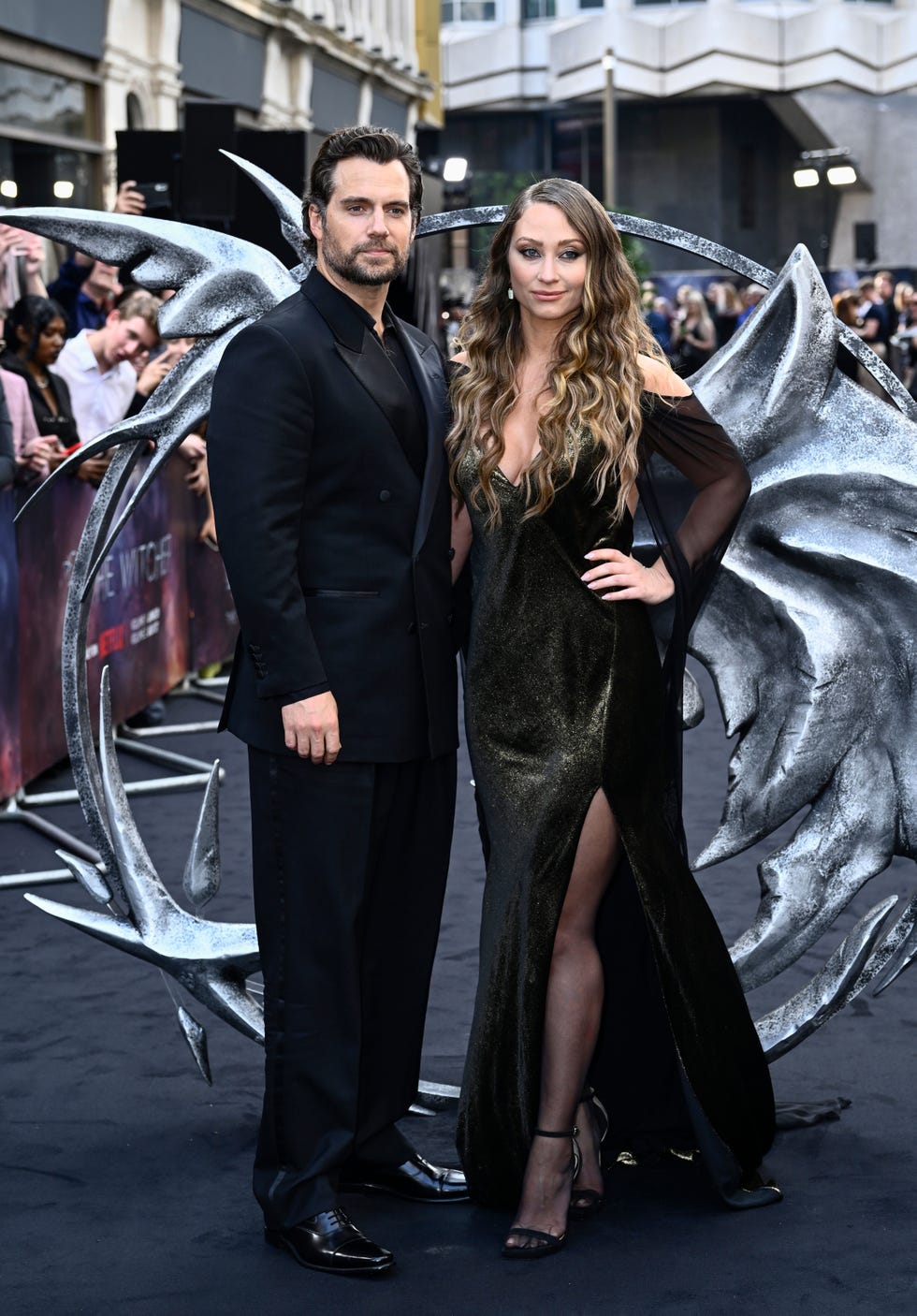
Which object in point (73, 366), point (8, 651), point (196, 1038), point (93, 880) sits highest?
point (73, 366)

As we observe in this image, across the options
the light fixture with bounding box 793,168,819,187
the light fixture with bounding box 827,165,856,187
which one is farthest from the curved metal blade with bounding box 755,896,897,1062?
the light fixture with bounding box 827,165,856,187

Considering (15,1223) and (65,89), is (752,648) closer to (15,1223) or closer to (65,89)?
(15,1223)

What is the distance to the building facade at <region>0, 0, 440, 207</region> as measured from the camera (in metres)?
18.0

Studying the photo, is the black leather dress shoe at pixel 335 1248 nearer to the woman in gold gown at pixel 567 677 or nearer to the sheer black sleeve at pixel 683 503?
the woman in gold gown at pixel 567 677

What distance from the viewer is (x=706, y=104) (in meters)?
52.2

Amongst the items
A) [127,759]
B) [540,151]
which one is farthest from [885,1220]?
[540,151]

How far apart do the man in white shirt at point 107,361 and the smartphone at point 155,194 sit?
145 centimetres

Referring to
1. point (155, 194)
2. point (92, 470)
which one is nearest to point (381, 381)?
point (92, 470)

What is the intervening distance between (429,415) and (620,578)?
0.47m

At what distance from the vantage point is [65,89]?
1950 cm

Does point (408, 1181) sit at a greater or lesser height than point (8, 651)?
lesser

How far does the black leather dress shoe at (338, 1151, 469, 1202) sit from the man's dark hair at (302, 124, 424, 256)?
187 centimetres

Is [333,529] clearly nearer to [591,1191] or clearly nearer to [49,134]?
[591,1191]

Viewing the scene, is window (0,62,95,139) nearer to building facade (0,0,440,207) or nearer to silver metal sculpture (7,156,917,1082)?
building facade (0,0,440,207)
